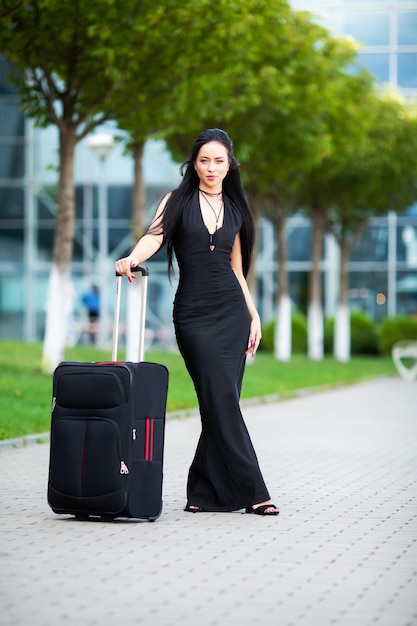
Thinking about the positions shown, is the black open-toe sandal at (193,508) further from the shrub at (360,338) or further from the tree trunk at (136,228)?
the shrub at (360,338)

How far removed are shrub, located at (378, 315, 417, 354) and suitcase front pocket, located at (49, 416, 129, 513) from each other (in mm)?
32478

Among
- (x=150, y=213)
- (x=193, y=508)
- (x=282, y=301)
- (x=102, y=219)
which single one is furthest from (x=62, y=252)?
(x=150, y=213)

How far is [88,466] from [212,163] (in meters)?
1.85

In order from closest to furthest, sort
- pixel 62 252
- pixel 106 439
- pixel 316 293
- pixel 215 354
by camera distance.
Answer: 1. pixel 106 439
2. pixel 215 354
3. pixel 62 252
4. pixel 316 293

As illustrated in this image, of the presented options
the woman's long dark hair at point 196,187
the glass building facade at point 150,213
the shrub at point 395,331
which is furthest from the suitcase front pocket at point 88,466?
the glass building facade at point 150,213

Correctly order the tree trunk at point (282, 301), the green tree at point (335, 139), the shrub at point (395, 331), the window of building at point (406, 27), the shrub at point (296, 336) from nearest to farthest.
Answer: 1. the green tree at point (335, 139)
2. the tree trunk at point (282, 301)
3. the shrub at point (395, 331)
4. the shrub at point (296, 336)
5. the window of building at point (406, 27)

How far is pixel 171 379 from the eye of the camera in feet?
67.0

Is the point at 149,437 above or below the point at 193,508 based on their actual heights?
above

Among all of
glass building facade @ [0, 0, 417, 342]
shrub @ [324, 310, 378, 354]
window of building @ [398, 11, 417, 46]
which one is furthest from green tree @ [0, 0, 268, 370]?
window of building @ [398, 11, 417, 46]

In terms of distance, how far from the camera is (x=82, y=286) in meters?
43.5

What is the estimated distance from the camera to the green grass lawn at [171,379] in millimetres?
13562

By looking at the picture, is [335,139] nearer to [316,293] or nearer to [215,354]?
[316,293]

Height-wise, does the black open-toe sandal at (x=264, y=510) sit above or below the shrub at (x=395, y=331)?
above

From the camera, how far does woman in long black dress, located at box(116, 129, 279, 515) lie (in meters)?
7.93
